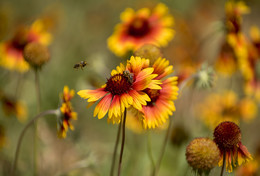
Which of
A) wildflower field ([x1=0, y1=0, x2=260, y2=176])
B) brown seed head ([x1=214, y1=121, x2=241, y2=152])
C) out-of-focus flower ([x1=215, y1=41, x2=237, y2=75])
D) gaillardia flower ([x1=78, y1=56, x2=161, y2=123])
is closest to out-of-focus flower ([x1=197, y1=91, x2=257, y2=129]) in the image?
wildflower field ([x1=0, y1=0, x2=260, y2=176])

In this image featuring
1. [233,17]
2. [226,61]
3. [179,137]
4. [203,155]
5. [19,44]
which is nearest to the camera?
[203,155]

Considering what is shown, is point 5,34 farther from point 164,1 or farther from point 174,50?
point 164,1

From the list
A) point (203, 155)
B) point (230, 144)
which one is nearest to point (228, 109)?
point (230, 144)

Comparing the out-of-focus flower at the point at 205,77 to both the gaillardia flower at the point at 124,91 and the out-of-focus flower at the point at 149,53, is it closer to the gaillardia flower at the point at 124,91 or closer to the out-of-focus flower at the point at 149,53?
the out-of-focus flower at the point at 149,53

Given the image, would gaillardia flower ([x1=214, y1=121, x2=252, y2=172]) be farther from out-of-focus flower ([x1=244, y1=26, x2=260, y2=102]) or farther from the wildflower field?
out-of-focus flower ([x1=244, y1=26, x2=260, y2=102])

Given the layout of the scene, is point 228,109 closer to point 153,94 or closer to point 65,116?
point 153,94

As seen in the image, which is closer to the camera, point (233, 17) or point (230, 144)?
point (230, 144)

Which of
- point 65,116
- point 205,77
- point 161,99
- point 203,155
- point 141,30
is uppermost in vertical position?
point 141,30

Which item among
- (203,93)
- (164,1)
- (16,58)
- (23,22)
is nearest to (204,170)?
(16,58)
